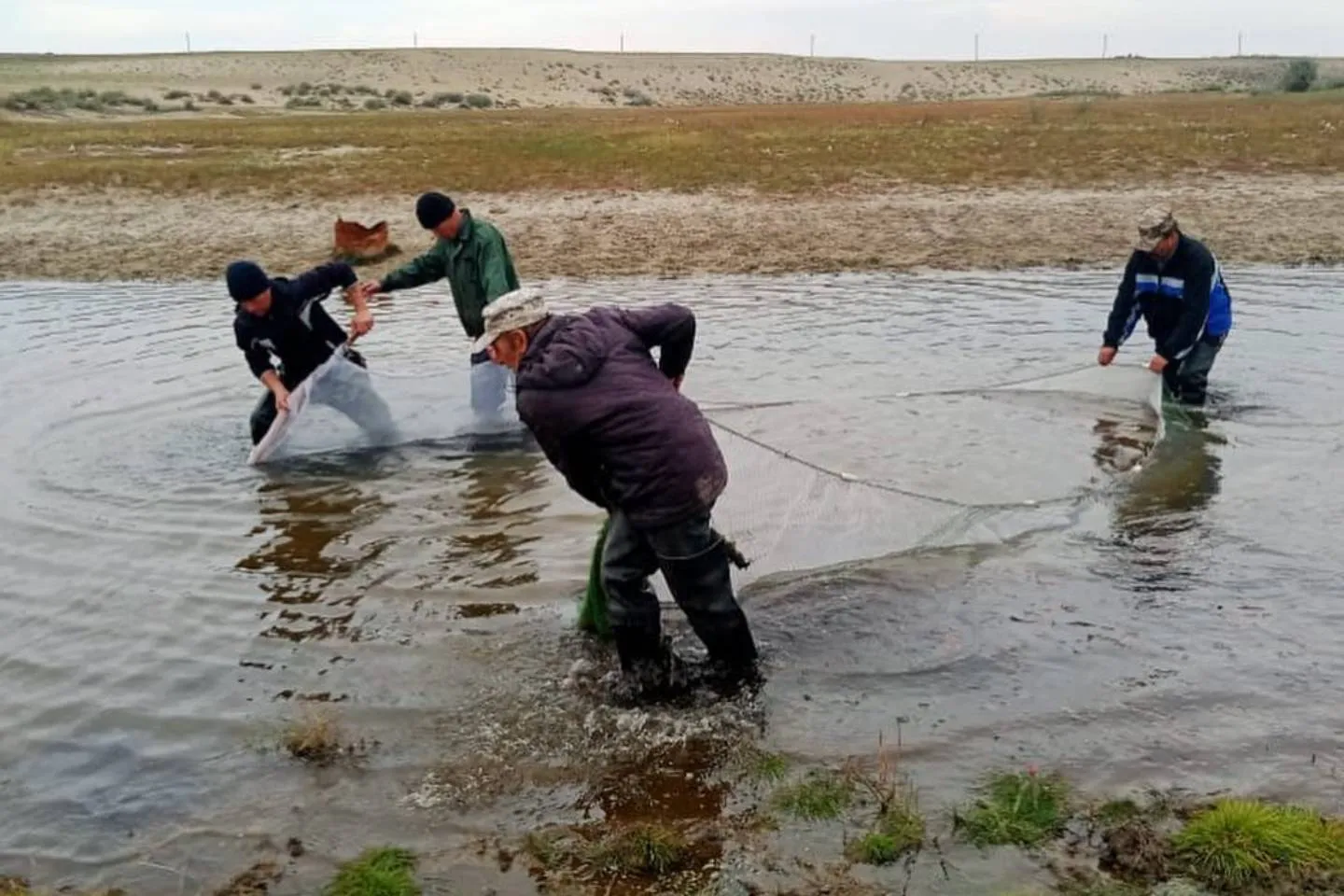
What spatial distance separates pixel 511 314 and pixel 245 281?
11.9ft

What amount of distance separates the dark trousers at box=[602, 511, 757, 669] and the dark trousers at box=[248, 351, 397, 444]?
12.8 ft

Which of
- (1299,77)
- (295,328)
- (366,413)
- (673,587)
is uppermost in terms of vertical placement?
A: (1299,77)

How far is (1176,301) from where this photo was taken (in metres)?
8.59

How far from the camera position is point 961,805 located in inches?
163

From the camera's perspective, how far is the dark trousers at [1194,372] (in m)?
8.71

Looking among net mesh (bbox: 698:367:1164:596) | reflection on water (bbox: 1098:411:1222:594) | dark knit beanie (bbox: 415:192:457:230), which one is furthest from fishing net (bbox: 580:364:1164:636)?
dark knit beanie (bbox: 415:192:457:230)

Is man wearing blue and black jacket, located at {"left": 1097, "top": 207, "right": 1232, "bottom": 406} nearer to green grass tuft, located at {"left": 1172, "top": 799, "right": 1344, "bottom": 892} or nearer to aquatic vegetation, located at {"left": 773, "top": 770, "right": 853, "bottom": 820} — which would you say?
green grass tuft, located at {"left": 1172, "top": 799, "right": 1344, "bottom": 892}

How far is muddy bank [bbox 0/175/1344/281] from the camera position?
1623cm

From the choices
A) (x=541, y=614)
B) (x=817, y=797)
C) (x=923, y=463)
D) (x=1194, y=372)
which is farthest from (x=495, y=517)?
(x=1194, y=372)

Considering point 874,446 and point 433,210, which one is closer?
point 433,210

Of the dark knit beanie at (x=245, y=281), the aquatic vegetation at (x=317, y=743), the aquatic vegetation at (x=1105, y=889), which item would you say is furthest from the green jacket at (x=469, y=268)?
the aquatic vegetation at (x=1105, y=889)

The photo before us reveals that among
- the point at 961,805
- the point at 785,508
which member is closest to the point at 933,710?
the point at 961,805

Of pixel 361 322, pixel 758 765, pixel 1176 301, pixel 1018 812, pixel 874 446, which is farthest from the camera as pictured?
pixel 1176 301

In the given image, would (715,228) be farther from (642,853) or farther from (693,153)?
(642,853)
